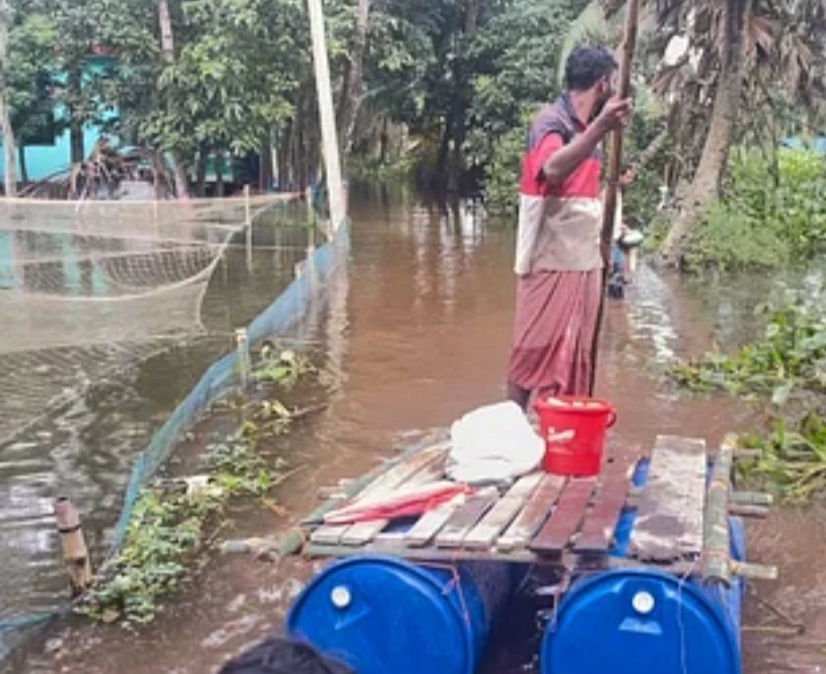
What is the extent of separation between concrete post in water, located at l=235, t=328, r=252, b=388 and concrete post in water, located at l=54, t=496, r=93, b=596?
282 cm

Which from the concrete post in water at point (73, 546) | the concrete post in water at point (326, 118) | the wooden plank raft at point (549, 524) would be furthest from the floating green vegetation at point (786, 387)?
the concrete post in water at point (326, 118)

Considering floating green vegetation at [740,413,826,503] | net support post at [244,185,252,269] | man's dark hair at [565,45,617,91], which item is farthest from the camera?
net support post at [244,185,252,269]

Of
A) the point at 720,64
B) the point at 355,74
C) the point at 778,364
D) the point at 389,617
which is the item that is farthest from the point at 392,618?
the point at 355,74

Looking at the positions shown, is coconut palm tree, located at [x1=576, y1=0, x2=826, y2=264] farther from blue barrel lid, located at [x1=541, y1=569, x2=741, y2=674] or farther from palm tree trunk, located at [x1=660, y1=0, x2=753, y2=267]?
blue barrel lid, located at [x1=541, y1=569, x2=741, y2=674]

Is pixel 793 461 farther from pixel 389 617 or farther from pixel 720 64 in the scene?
pixel 720 64

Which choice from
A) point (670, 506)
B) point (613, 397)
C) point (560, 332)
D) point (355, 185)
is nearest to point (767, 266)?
point (613, 397)

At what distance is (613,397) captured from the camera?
7152 millimetres

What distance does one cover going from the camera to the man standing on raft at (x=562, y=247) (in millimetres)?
4316

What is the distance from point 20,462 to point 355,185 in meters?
25.8

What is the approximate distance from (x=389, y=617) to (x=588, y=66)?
244cm

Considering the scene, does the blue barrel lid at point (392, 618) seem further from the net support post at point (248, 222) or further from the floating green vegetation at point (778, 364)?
the net support post at point (248, 222)

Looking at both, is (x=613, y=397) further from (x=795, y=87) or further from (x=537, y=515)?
(x=795, y=87)

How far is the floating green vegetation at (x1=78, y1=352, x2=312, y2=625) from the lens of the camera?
406 centimetres

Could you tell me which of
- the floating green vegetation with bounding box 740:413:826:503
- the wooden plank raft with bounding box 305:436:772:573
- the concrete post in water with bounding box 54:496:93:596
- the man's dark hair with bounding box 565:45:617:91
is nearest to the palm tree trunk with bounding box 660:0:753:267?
the floating green vegetation with bounding box 740:413:826:503
